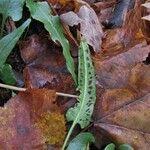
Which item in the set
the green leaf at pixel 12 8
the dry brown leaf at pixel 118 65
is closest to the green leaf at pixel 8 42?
the green leaf at pixel 12 8

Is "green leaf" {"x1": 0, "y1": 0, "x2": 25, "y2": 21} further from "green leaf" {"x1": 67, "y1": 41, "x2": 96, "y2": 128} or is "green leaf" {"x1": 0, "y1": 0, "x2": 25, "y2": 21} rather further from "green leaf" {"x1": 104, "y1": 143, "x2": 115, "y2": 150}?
"green leaf" {"x1": 104, "y1": 143, "x2": 115, "y2": 150}

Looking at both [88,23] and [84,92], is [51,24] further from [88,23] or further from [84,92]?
[84,92]

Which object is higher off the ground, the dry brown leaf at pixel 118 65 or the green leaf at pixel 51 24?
the green leaf at pixel 51 24

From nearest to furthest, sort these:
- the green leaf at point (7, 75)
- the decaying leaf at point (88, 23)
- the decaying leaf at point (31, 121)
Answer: the decaying leaf at point (31, 121) < the green leaf at point (7, 75) < the decaying leaf at point (88, 23)

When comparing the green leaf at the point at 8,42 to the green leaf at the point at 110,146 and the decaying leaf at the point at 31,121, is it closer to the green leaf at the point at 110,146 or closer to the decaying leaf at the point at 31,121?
the decaying leaf at the point at 31,121

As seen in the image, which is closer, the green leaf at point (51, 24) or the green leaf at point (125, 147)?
the green leaf at point (125, 147)

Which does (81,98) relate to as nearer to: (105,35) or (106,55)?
(106,55)

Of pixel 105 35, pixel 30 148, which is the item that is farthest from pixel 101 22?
pixel 30 148
